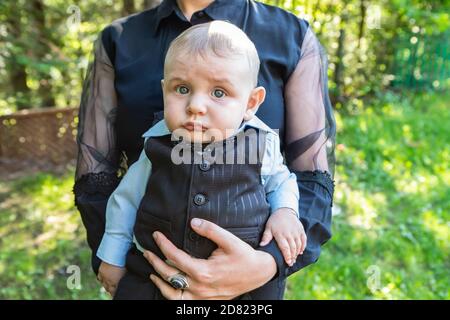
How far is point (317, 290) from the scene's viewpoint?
3.56 meters

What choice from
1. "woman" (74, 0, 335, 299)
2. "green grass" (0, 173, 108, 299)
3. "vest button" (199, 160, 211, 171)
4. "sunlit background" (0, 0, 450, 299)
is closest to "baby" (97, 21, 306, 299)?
"vest button" (199, 160, 211, 171)

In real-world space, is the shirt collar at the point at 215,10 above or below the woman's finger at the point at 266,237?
above

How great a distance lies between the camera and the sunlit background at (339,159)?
3.80m

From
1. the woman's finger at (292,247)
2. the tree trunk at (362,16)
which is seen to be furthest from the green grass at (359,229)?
the tree trunk at (362,16)

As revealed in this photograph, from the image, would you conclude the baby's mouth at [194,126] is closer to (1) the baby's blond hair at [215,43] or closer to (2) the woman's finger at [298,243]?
(1) the baby's blond hair at [215,43]

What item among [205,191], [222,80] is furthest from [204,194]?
[222,80]

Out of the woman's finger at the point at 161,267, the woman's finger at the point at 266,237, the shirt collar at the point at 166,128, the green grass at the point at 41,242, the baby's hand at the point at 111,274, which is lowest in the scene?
the green grass at the point at 41,242

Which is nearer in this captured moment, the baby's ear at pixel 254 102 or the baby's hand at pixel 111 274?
the baby's ear at pixel 254 102

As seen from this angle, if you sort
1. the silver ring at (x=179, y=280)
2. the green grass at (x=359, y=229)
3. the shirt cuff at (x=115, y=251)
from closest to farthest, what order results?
1. the silver ring at (x=179, y=280)
2. the shirt cuff at (x=115, y=251)
3. the green grass at (x=359, y=229)

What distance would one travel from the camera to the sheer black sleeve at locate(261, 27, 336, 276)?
5.71ft

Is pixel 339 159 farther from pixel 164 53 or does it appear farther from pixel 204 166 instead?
pixel 204 166
